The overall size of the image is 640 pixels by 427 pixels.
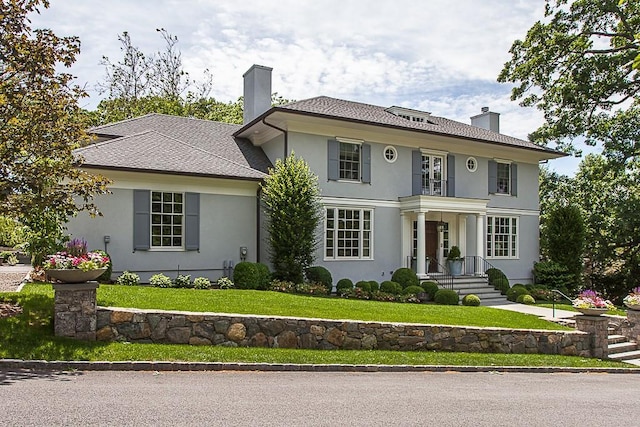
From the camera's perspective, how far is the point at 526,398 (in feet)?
24.1

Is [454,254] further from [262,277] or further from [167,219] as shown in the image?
[167,219]

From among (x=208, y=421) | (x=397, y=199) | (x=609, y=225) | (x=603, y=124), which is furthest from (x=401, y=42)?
(x=609, y=225)

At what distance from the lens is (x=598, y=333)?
12328 mm

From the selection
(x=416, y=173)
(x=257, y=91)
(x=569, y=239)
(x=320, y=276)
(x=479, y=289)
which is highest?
(x=257, y=91)

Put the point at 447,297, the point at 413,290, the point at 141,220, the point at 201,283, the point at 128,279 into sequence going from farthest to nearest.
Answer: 1. the point at 413,290
2. the point at 447,297
3. the point at 141,220
4. the point at 201,283
5. the point at 128,279

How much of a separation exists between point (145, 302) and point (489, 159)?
54.1 ft

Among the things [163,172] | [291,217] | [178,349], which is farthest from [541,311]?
[163,172]

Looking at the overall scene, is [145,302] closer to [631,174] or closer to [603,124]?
[603,124]

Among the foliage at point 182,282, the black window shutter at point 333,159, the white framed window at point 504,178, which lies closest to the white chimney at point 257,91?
the black window shutter at point 333,159

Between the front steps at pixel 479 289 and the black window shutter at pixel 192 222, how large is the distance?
29.0 feet

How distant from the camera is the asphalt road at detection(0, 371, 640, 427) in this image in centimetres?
527

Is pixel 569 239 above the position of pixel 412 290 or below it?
above

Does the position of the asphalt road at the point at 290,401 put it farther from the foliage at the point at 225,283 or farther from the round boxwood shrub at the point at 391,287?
the round boxwood shrub at the point at 391,287

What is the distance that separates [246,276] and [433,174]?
9199 millimetres
